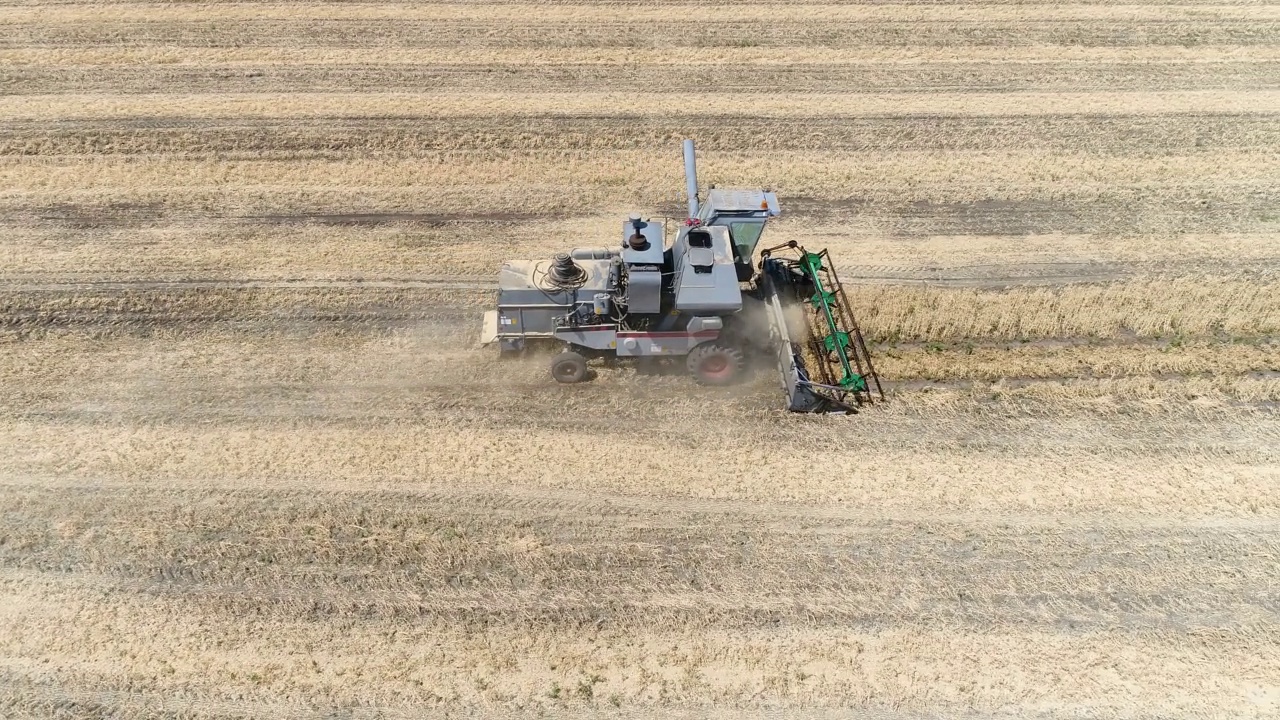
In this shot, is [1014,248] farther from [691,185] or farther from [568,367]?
[568,367]

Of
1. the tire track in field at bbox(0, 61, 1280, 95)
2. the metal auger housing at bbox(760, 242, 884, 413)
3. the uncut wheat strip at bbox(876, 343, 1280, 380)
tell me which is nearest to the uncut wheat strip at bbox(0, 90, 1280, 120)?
the tire track in field at bbox(0, 61, 1280, 95)

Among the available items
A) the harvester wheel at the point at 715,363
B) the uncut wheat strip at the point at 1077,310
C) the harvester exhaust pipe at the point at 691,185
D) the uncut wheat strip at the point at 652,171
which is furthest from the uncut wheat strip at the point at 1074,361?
the uncut wheat strip at the point at 652,171

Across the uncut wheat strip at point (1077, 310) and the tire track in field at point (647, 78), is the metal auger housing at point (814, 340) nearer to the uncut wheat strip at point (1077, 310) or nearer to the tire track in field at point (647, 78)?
the uncut wheat strip at point (1077, 310)

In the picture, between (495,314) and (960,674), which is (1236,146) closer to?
(960,674)

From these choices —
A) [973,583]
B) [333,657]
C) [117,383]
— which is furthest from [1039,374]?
[117,383]

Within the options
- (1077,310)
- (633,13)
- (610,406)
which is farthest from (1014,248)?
(633,13)

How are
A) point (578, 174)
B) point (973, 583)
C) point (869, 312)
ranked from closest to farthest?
point (973, 583) < point (869, 312) < point (578, 174)
